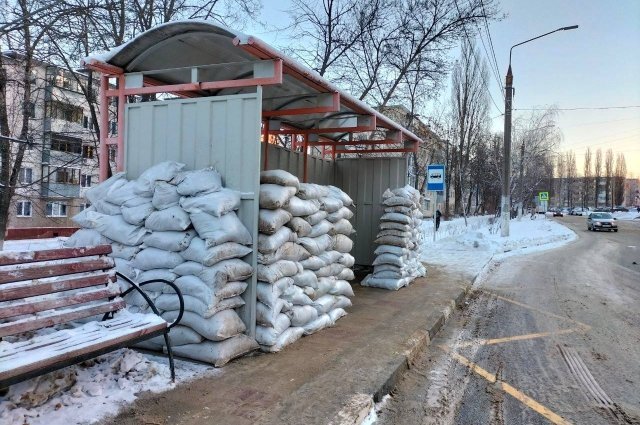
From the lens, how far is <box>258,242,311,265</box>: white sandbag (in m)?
4.66

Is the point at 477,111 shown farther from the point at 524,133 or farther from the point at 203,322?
the point at 203,322

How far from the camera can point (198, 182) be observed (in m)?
4.54

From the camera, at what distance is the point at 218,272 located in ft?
13.7

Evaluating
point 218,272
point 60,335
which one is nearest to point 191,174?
point 218,272

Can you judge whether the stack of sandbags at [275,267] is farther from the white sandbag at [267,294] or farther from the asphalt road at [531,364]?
the asphalt road at [531,364]

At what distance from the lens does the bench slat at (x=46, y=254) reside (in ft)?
10.3

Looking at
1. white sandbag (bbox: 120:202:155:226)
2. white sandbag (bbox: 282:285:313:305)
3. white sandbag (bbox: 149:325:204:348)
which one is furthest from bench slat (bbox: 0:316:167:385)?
white sandbag (bbox: 282:285:313:305)

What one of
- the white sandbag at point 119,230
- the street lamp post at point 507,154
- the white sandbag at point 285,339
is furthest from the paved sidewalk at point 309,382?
the street lamp post at point 507,154

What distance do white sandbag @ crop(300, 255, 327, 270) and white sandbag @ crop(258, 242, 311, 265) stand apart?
0.07 meters

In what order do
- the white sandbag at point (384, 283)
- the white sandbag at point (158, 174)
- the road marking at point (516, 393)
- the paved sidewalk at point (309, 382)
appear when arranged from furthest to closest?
the white sandbag at point (384, 283), the white sandbag at point (158, 174), the road marking at point (516, 393), the paved sidewalk at point (309, 382)

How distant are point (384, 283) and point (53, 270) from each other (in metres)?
6.06

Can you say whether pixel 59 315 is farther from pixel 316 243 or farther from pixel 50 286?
pixel 316 243

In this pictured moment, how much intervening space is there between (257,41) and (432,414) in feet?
11.8

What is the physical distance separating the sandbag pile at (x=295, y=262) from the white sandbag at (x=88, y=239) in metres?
1.65
